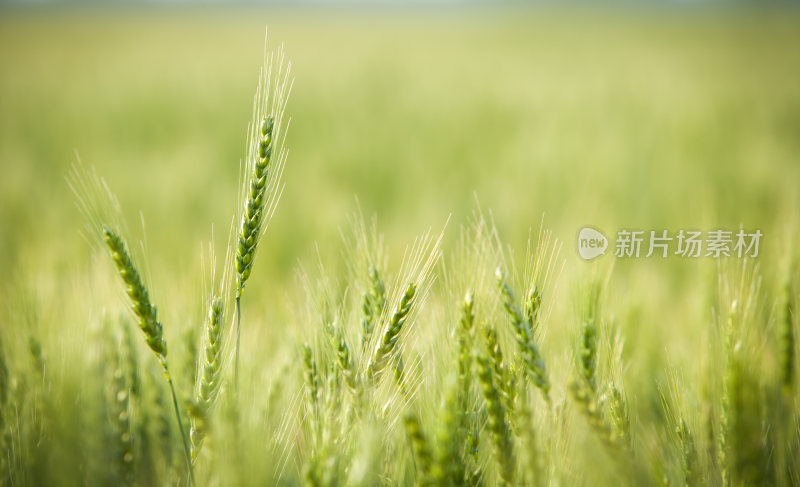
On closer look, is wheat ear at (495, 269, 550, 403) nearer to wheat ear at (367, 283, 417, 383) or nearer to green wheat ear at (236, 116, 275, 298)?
wheat ear at (367, 283, 417, 383)

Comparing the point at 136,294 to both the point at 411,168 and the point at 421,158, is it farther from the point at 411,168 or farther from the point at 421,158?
the point at 421,158

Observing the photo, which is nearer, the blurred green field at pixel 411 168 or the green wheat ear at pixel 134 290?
Result: the green wheat ear at pixel 134 290

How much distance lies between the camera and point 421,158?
12.3ft

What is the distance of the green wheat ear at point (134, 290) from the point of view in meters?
0.74

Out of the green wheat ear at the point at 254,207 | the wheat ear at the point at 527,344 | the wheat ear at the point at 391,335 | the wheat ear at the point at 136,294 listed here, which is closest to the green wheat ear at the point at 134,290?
the wheat ear at the point at 136,294

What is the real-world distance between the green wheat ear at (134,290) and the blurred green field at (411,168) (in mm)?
153

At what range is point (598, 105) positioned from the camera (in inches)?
209

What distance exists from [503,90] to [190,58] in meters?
6.04

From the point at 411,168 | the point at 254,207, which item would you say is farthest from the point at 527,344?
the point at 411,168

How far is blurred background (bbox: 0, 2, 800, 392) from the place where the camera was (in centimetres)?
206

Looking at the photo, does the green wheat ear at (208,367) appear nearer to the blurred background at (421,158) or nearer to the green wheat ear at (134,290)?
the green wheat ear at (134,290)

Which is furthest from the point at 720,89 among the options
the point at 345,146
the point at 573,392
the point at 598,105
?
the point at 573,392

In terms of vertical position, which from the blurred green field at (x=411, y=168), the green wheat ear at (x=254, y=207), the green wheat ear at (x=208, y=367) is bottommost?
the green wheat ear at (x=208, y=367)

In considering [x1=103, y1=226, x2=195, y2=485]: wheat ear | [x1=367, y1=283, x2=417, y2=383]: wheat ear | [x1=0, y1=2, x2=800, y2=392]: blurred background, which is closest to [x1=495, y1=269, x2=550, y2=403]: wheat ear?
[x1=367, y1=283, x2=417, y2=383]: wheat ear
